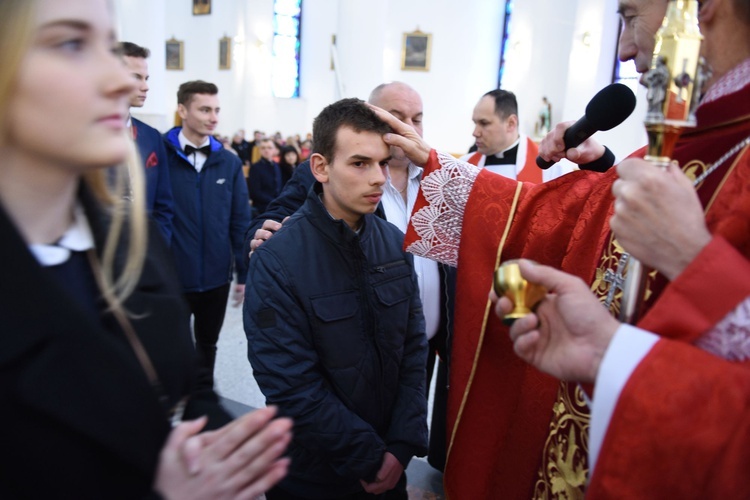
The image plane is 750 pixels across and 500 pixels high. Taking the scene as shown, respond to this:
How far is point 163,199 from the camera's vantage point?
10.8ft

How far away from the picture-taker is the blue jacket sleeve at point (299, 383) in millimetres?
1652

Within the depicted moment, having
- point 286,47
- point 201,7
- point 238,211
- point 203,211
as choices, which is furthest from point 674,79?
point 201,7

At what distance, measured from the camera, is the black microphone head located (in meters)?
1.54

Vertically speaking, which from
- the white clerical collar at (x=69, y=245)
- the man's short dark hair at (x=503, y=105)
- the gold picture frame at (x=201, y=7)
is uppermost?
the gold picture frame at (x=201, y=7)

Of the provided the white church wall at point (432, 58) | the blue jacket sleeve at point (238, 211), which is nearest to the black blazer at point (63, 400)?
the blue jacket sleeve at point (238, 211)

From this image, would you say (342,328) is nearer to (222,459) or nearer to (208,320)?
(222,459)

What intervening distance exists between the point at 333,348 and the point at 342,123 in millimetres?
730

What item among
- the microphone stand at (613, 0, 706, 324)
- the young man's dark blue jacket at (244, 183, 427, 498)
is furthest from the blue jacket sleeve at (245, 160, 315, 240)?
the microphone stand at (613, 0, 706, 324)

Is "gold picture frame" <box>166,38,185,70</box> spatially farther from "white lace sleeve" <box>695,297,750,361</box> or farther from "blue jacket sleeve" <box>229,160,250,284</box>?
"white lace sleeve" <box>695,297,750,361</box>

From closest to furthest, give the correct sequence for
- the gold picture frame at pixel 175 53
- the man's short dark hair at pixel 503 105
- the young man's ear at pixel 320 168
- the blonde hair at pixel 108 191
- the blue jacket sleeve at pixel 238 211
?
the blonde hair at pixel 108 191 < the young man's ear at pixel 320 168 < the blue jacket sleeve at pixel 238 211 < the man's short dark hair at pixel 503 105 < the gold picture frame at pixel 175 53

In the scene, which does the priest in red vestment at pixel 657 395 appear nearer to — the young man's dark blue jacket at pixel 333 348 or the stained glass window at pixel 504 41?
the young man's dark blue jacket at pixel 333 348

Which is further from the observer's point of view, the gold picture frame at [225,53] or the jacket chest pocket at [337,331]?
the gold picture frame at [225,53]

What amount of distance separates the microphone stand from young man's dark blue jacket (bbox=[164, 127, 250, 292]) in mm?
2815

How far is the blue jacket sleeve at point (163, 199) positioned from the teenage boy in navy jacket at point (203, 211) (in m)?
0.15
